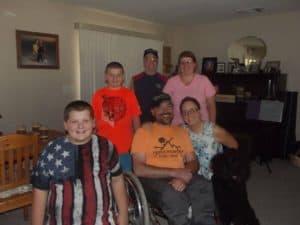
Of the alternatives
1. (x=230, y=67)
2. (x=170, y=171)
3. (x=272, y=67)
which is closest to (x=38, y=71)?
(x=170, y=171)

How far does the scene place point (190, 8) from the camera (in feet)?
15.2

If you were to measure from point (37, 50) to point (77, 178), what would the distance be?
9.89ft

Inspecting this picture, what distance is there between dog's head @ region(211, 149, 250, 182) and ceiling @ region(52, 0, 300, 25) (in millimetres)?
2735

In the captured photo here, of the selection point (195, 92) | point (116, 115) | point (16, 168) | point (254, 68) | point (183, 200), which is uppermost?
point (254, 68)

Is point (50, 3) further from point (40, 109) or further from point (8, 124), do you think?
point (8, 124)

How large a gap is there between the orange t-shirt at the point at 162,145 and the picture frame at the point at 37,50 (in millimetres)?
2426

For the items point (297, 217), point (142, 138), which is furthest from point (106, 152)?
point (297, 217)

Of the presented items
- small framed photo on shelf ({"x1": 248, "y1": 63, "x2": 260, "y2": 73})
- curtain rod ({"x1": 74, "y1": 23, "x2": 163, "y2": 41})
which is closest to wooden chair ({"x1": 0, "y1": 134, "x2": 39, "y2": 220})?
curtain rod ({"x1": 74, "y1": 23, "x2": 163, "y2": 41})

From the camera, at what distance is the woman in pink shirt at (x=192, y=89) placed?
2.71 m

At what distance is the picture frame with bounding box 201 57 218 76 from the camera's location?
5688 millimetres

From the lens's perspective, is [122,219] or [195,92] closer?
[122,219]

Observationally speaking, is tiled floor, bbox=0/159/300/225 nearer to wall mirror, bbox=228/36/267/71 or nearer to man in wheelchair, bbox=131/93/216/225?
man in wheelchair, bbox=131/93/216/225

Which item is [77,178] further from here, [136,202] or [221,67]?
[221,67]

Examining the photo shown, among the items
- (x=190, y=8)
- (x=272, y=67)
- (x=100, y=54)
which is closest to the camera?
(x=190, y=8)
